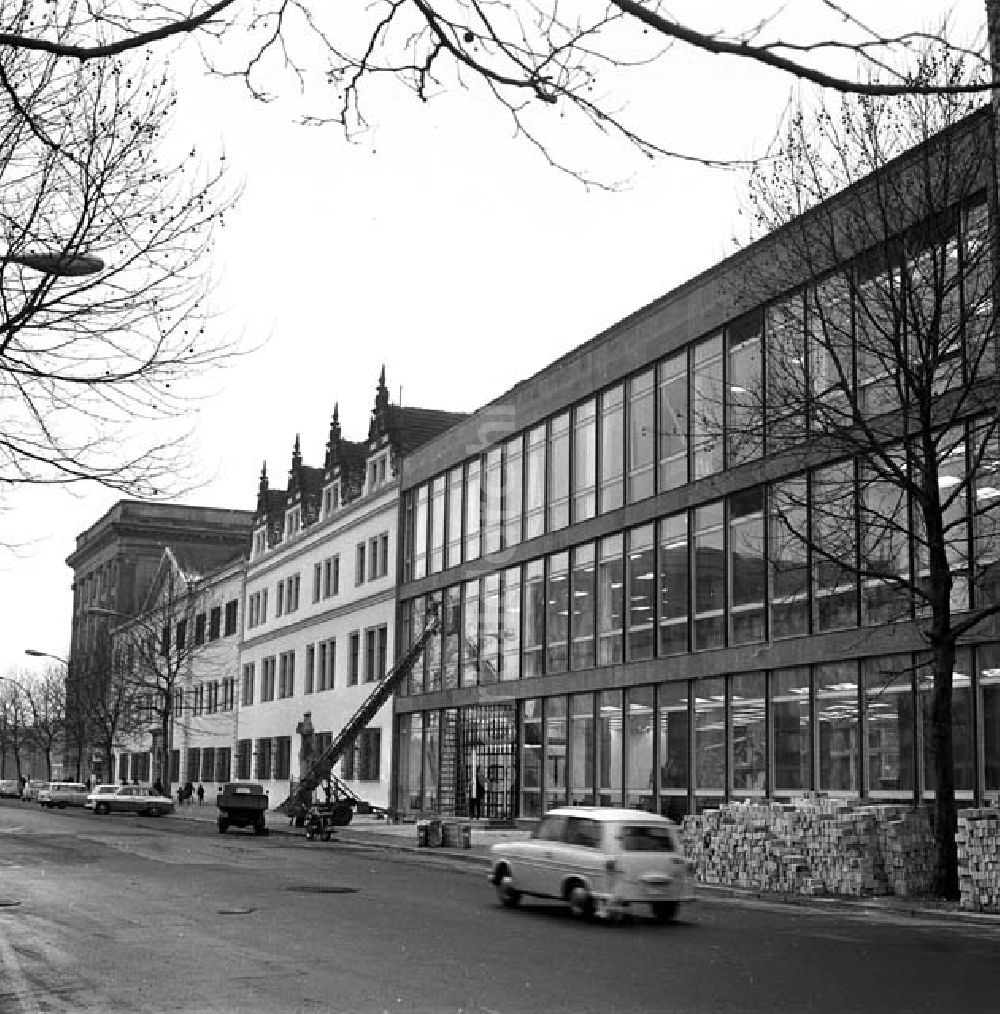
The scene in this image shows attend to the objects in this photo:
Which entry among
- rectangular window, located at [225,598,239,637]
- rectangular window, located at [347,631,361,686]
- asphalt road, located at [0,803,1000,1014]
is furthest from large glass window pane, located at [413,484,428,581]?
rectangular window, located at [225,598,239,637]

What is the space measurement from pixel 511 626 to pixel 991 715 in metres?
20.1

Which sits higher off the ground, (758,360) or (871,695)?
(758,360)

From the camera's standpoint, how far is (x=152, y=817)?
5916cm

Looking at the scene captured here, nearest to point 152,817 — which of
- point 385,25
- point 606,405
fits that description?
point 606,405

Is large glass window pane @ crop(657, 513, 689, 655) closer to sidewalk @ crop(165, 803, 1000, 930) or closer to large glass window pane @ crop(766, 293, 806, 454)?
large glass window pane @ crop(766, 293, 806, 454)

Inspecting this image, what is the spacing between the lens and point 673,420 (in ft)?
115

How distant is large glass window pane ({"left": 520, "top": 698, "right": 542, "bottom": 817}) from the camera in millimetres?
40562

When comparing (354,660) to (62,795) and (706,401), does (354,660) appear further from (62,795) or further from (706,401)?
(706,401)

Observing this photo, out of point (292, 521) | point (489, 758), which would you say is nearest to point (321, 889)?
point (489, 758)

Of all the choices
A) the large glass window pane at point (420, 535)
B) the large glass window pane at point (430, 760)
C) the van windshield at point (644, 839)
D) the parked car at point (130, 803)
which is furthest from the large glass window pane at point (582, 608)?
the parked car at point (130, 803)

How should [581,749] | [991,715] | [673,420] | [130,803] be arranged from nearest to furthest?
[991,715]
[673,420]
[581,749]
[130,803]

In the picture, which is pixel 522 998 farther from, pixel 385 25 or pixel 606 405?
pixel 606 405

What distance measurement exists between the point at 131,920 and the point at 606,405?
23995 millimetres

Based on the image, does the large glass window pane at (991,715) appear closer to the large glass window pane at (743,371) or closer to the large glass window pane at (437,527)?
the large glass window pane at (743,371)
